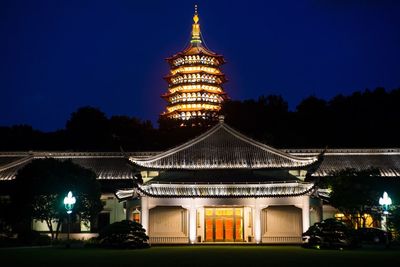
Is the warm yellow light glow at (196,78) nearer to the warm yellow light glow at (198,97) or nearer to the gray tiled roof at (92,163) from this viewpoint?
the warm yellow light glow at (198,97)

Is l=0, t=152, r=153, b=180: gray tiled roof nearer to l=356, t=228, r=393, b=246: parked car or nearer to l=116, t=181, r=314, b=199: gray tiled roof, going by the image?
l=116, t=181, r=314, b=199: gray tiled roof


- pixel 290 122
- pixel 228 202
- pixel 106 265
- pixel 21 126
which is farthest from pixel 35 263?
pixel 21 126

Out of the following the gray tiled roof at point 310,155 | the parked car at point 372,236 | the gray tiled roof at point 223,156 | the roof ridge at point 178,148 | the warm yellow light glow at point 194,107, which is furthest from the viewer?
the warm yellow light glow at point 194,107

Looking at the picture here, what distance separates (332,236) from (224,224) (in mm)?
9161

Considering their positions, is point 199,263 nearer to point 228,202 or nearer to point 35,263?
point 35,263

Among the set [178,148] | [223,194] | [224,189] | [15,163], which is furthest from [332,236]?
[15,163]


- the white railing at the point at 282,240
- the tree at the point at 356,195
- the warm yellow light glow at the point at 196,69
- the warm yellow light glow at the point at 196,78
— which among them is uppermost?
the warm yellow light glow at the point at 196,69

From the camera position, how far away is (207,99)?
81375mm

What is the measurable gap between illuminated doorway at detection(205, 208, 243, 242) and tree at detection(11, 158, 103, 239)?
25.1 feet

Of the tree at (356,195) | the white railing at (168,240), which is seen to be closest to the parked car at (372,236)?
the tree at (356,195)

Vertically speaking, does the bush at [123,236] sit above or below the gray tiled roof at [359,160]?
below

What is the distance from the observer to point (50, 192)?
127 feet

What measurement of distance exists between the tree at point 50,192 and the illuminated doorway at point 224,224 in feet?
25.1

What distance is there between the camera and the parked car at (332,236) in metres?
31.9
